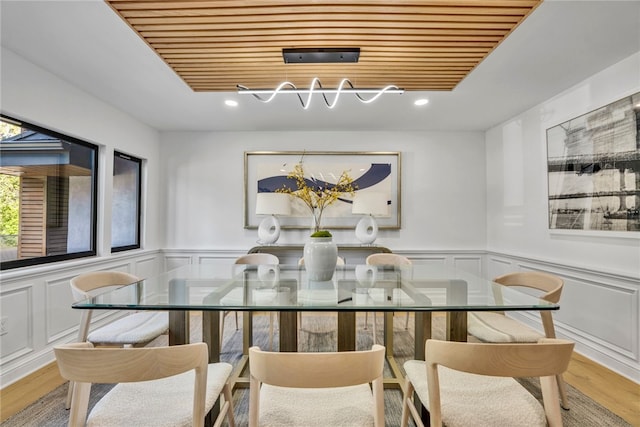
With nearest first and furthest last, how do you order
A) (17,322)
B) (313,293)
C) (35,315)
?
(313,293) → (17,322) → (35,315)

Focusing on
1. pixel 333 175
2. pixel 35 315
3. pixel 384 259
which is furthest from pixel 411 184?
pixel 35 315

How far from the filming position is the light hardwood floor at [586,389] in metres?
1.89

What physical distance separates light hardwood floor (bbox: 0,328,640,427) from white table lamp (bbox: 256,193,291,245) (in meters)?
2.16

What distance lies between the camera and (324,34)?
74.5 inches

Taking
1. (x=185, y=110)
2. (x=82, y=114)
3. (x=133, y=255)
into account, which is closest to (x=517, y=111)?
(x=185, y=110)

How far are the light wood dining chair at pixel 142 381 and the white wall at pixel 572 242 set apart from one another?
2852 mm

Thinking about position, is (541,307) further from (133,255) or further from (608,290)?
(133,255)

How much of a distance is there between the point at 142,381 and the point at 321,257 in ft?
3.87

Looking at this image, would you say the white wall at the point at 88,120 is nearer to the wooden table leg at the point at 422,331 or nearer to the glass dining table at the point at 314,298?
the glass dining table at the point at 314,298

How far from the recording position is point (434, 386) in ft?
3.38

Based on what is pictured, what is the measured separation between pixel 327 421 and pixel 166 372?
1.82 feet

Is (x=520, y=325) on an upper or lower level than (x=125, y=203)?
lower

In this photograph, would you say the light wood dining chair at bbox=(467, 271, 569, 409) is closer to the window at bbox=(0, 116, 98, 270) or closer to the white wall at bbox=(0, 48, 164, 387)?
the white wall at bbox=(0, 48, 164, 387)

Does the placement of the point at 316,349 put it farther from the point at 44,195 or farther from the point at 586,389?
the point at 44,195
